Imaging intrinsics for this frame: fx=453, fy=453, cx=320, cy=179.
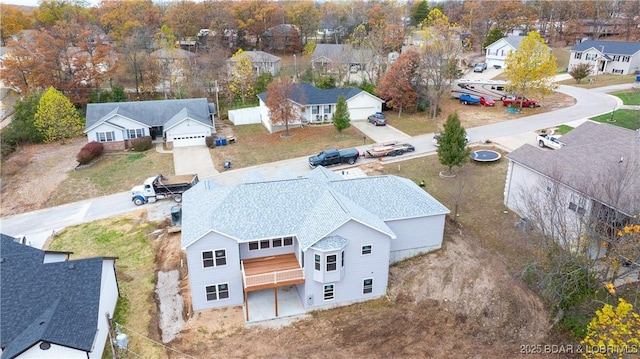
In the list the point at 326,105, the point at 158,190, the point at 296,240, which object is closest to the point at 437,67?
the point at 326,105

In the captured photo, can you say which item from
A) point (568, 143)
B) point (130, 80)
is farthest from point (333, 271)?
point (130, 80)

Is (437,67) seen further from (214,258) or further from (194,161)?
(214,258)

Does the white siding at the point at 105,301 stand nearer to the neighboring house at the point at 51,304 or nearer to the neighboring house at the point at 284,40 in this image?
the neighboring house at the point at 51,304

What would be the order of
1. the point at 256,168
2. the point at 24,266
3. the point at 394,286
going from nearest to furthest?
1. the point at 24,266
2. the point at 394,286
3. the point at 256,168

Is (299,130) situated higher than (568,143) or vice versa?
(568,143)

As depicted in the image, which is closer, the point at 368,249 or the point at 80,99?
the point at 368,249

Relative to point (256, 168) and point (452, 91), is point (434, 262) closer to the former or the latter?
point (256, 168)

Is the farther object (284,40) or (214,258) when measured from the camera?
(284,40)
